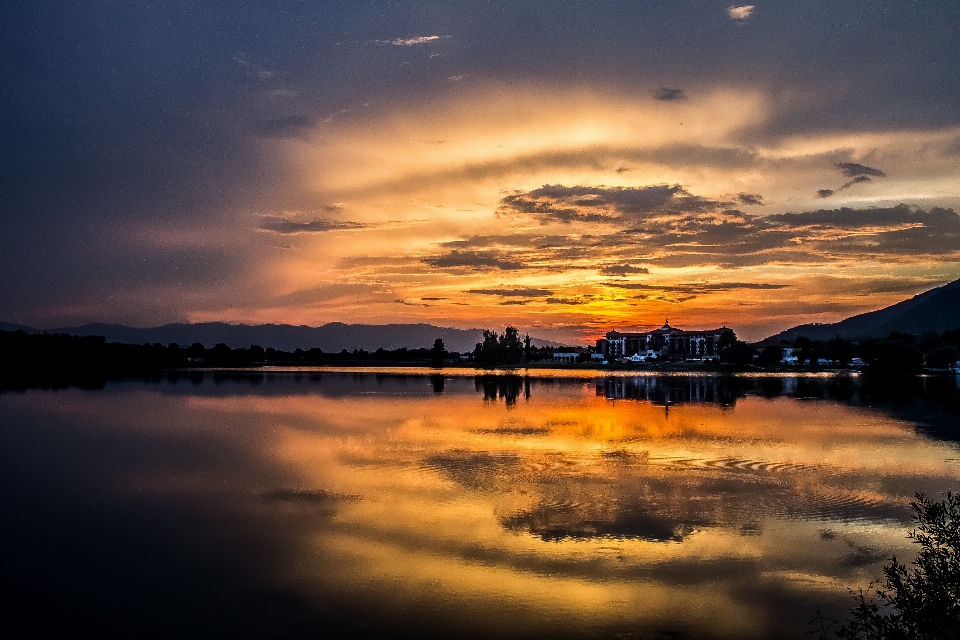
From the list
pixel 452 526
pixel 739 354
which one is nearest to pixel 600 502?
pixel 452 526

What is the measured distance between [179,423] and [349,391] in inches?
1040

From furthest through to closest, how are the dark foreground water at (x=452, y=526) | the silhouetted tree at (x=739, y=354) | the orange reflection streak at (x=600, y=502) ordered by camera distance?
1. the silhouetted tree at (x=739, y=354)
2. the orange reflection streak at (x=600, y=502)
3. the dark foreground water at (x=452, y=526)

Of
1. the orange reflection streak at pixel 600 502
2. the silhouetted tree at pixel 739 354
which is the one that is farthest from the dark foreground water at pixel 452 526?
the silhouetted tree at pixel 739 354

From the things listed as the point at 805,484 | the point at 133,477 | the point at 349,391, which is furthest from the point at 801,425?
the point at 349,391

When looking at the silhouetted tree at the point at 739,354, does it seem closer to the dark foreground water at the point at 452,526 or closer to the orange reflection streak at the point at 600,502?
the orange reflection streak at the point at 600,502

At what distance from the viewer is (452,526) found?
15922 mm

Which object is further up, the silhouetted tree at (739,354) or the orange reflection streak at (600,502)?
the silhouetted tree at (739,354)

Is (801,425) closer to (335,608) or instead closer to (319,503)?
(319,503)

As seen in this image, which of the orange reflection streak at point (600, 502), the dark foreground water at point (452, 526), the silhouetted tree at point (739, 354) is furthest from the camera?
the silhouetted tree at point (739, 354)

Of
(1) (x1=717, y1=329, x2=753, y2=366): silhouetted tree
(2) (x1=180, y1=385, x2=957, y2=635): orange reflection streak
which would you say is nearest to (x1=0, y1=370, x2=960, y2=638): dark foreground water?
(2) (x1=180, y1=385, x2=957, y2=635): orange reflection streak

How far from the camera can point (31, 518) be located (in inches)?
695

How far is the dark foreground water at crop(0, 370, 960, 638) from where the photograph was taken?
11.3 m

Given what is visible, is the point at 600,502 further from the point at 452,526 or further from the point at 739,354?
the point at 739,354

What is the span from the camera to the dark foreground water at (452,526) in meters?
11.3
